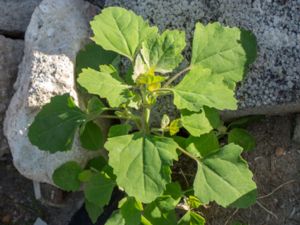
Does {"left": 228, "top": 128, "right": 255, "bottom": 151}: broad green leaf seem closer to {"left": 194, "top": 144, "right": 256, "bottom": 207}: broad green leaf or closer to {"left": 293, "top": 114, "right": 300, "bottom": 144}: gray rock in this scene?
{"left": 293, "top": 114, "right": 300, "bottom": 144}: gray rock

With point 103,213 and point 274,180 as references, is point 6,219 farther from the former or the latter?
point 274,180

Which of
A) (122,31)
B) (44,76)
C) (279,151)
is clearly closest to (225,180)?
(279,151)

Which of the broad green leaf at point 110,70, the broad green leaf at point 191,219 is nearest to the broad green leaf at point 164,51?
the broad green leaf at point 110,70

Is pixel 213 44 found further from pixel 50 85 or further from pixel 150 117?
pixel 50 85

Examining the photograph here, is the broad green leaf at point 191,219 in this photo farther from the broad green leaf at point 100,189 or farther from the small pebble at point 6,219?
the small pebble at point 6,219

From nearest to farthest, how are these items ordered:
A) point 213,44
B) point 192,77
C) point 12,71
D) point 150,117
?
point 192,77, point 213,44, point 150,117, point 12,71

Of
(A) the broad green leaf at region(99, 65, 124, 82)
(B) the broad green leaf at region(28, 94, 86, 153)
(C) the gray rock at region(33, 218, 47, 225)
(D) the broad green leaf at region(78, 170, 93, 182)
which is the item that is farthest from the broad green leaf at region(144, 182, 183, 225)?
(C) the gray rock at region(33, 218, 47, 225)

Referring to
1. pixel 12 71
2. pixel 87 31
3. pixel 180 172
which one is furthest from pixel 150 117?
pixel 12 71
